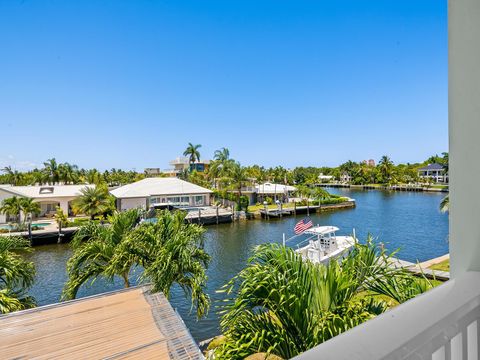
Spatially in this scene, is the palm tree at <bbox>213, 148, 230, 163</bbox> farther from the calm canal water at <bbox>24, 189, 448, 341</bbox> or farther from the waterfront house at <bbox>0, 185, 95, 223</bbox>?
the waterfront house at <bbox>0, 185, 95, 223</bbox>

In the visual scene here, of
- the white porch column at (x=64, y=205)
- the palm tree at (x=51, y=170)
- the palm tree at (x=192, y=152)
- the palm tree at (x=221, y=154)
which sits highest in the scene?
the palm tree at (x=192, y=152)

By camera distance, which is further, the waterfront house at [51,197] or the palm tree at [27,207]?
the waterfront house at [51,197]

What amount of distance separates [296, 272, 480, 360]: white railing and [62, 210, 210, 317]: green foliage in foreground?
4904 mm

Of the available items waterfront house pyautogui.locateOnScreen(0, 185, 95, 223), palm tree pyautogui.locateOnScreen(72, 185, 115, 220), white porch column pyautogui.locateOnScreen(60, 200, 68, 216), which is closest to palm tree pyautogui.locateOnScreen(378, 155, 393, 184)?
palm tree pyautogui.locateOnScreen(72, 185, 115, 220)

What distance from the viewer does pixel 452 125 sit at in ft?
3.26

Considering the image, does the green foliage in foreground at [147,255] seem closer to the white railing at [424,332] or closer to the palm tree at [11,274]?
the palm tree at [11,274]

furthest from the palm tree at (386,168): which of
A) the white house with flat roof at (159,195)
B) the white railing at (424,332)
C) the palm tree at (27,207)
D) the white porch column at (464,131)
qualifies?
the white railing at (424,332)

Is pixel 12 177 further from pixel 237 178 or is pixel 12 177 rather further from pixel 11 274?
pixel 11 274

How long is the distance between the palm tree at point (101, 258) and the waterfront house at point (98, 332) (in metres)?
1.32

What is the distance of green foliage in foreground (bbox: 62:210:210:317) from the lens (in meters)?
5.32

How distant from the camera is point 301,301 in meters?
1.95

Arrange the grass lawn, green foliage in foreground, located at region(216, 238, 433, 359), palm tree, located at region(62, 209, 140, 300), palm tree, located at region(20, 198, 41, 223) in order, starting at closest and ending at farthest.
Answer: green foliage in foreground, located at region(216, 238, 433, 359)
palm tree, located at region(62, 209, 140, 300)
the grass lawn
palm tree, located at region(20, 198, 41, 223)

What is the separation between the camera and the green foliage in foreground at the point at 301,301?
1907 mm

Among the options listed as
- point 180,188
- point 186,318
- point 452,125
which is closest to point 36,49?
point 452,125
